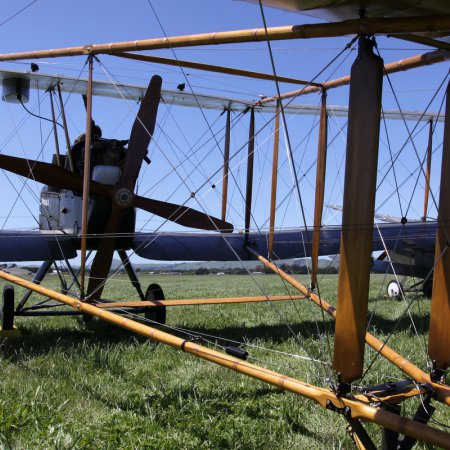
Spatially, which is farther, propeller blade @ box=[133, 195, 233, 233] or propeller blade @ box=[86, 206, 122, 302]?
propeller blade @ box=[133, 195, 233, 233]

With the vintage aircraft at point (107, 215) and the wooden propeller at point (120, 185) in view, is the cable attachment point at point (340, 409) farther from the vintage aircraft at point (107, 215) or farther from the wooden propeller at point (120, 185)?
the wooden propeller at point (120, 185)

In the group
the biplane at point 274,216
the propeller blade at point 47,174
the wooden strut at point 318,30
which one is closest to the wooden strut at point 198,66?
the biplane at point 274,216

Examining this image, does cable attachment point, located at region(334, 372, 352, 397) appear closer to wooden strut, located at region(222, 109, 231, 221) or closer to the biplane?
the biplane

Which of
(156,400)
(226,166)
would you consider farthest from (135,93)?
(156,400)

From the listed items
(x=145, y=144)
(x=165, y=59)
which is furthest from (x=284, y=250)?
(x=165, y=59)

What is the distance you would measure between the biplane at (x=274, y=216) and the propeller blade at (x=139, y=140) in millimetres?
15

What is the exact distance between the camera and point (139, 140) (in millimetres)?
7863

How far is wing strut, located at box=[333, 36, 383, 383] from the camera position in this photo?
2.90 meters

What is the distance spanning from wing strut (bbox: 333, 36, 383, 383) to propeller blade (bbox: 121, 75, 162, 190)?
518 cm

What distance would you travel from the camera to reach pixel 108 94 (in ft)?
35.0

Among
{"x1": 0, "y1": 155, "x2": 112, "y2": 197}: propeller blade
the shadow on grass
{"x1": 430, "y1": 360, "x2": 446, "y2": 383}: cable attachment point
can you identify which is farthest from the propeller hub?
{"x1": 430, "y1": 360, "x2": 446, "y2": 383}: cable attachment point

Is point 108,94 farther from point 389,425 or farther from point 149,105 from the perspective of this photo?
point 389,425

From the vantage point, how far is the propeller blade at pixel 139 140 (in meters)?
7.82

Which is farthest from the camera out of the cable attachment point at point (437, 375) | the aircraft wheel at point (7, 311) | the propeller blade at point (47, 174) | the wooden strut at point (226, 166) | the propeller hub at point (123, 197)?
the wooden strut at point (226, 166)
